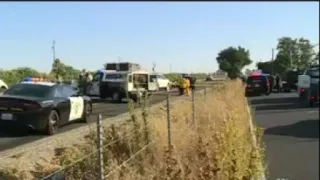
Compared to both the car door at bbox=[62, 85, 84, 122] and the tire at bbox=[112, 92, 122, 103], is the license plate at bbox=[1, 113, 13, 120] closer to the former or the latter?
the car door at bbox=[62, 85, 84, 122]

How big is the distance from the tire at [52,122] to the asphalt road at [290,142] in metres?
5.34

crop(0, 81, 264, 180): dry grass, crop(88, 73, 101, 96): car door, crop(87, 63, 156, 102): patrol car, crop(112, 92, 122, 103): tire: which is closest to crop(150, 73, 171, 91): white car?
crop(87, 63, 156, 102): patrol car

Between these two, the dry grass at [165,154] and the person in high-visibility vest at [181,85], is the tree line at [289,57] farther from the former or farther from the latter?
the dry grass at [165,154]

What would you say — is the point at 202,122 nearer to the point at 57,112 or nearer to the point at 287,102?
the point at 57,112

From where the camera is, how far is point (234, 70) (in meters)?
42.0

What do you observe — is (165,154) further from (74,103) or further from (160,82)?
(160,82)

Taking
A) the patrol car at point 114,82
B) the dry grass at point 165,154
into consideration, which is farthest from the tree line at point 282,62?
the patrol car at point 114,82

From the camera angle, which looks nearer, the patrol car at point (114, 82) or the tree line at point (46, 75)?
the tree line at point (46, 75)

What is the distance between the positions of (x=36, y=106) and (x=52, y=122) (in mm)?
718

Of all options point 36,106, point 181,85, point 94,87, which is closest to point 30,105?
point 36,106

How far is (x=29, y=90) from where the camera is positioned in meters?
15.5

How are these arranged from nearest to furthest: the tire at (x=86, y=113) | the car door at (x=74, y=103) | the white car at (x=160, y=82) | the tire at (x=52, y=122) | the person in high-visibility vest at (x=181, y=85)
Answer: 1. the tire at (x=52, y=122)
2. the car door at (x=74, y=103)
3. the tire at (x=86, y=113)
4. the person in high-visibility vest at (x=181, y=85)
5. the white car at (x=160, y=82)

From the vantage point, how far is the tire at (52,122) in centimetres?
1489

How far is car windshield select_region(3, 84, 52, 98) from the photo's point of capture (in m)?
15.2
